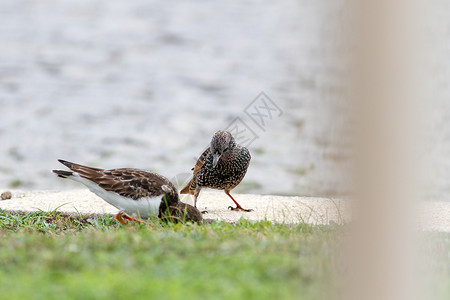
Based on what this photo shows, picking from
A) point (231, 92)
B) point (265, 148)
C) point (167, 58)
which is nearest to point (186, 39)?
point (167, 58)

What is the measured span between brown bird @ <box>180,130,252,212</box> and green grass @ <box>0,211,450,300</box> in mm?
2314

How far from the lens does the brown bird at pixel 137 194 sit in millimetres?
6938

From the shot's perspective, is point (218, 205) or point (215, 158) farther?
point (218, 205)

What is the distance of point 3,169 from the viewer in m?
12.3

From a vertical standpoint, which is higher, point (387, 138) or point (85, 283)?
point (387, 138)

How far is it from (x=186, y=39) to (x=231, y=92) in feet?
14.2

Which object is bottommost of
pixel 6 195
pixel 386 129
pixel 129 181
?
pixel 6 195

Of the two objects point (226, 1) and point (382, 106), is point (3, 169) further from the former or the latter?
point (226, 1)

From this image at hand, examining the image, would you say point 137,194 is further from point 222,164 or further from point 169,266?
point 169,266

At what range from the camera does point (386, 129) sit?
8.71 feet

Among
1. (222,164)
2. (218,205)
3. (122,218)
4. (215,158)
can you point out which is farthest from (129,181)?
(218,205)

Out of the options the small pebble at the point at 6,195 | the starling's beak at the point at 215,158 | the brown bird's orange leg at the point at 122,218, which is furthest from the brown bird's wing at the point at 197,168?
the small pebble at the point at 6,195

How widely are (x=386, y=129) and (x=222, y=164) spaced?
515 cm

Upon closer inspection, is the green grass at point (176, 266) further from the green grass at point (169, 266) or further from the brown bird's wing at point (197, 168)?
the brown bird's wing at point (197, 168)
